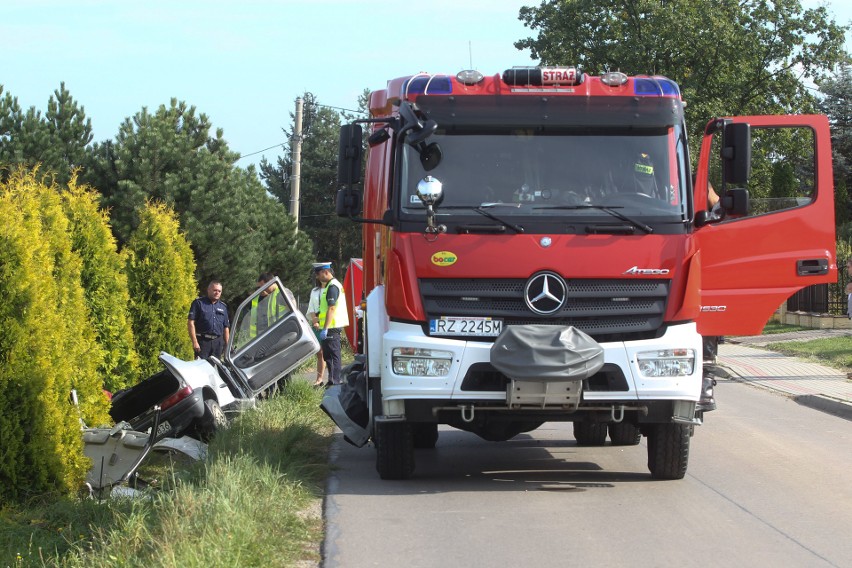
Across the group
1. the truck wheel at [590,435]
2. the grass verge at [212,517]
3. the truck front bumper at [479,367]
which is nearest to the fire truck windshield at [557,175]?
the truck front bumper at [479,367]

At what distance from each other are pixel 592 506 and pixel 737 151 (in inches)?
109

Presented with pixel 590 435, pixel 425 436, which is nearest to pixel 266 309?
pixel 425 436

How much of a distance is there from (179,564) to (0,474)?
4.07 meters

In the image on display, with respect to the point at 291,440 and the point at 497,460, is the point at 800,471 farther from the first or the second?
the point at 291,440

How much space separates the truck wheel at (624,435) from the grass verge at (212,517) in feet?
8.61

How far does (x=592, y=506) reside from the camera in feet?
25.7

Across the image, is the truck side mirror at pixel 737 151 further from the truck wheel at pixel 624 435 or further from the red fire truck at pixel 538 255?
the truck wheel at pixel 624 435

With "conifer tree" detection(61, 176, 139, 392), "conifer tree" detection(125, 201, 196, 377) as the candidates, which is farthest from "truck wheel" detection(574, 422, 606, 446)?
"conifer tree" detection(125, 201, 196, 377)

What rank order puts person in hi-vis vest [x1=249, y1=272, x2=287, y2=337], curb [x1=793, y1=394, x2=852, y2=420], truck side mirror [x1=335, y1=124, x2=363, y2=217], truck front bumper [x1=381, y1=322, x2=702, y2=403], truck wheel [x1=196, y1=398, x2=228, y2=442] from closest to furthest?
truck front bumper [x1=381, y1=322, x2=702, y2=403]
truck side mirror [x1=335, y1=124, x2=363, y2=217]
truck wheel [x1=196, y1=398, x2=228, y2=442]
person in hi-vis vest [x1=249, y1=272, x2=287, y2=337]
curb [x1=793, y1=394, x2=852, y2=420]

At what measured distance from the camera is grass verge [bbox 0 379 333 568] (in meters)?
5.80

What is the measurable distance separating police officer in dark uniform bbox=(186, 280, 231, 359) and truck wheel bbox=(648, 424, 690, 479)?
815 centimetres

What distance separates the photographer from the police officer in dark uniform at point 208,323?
15852mm

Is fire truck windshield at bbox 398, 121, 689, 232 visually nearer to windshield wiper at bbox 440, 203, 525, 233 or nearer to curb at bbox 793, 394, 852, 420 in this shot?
windshield wiper at bbox 440, 203, 525, 233

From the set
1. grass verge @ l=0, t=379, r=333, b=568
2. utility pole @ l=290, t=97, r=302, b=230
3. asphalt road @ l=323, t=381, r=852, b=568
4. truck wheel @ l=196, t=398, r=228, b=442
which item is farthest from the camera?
utility pole @ l=290, t=97, r=302, b=230
